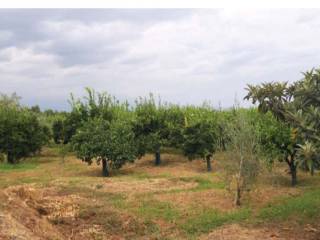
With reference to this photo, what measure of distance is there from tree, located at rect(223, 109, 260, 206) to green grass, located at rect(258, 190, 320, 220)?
75 centimetres

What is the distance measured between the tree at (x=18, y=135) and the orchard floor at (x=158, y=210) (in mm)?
6610

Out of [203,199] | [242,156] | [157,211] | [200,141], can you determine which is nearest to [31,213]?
[157,211]

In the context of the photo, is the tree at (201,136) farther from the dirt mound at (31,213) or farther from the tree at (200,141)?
the dirt mound at (31,213)

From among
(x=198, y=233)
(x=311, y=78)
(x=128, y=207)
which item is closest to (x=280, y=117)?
(x=311, y=78)

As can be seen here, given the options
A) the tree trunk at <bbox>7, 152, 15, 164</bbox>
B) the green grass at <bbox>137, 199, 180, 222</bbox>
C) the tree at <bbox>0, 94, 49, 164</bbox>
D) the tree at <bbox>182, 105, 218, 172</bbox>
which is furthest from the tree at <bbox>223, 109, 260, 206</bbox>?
the tree trunk at <bbox>7, 152, 15, 164</bbox>

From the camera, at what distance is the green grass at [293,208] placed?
920 cm

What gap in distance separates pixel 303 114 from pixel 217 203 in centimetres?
338

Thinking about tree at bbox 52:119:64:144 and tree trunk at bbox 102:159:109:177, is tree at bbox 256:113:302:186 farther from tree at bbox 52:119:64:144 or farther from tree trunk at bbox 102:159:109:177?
tree at bbox 52:119:64:144

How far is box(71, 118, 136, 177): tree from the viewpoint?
51.1 ft

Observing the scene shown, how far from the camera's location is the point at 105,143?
15.5 metres

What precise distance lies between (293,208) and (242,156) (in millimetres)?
1575

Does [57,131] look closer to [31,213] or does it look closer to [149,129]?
[149,129]

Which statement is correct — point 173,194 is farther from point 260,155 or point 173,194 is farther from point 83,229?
point 83,229

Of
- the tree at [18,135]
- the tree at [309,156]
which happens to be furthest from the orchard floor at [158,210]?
the tree at [18,135]
